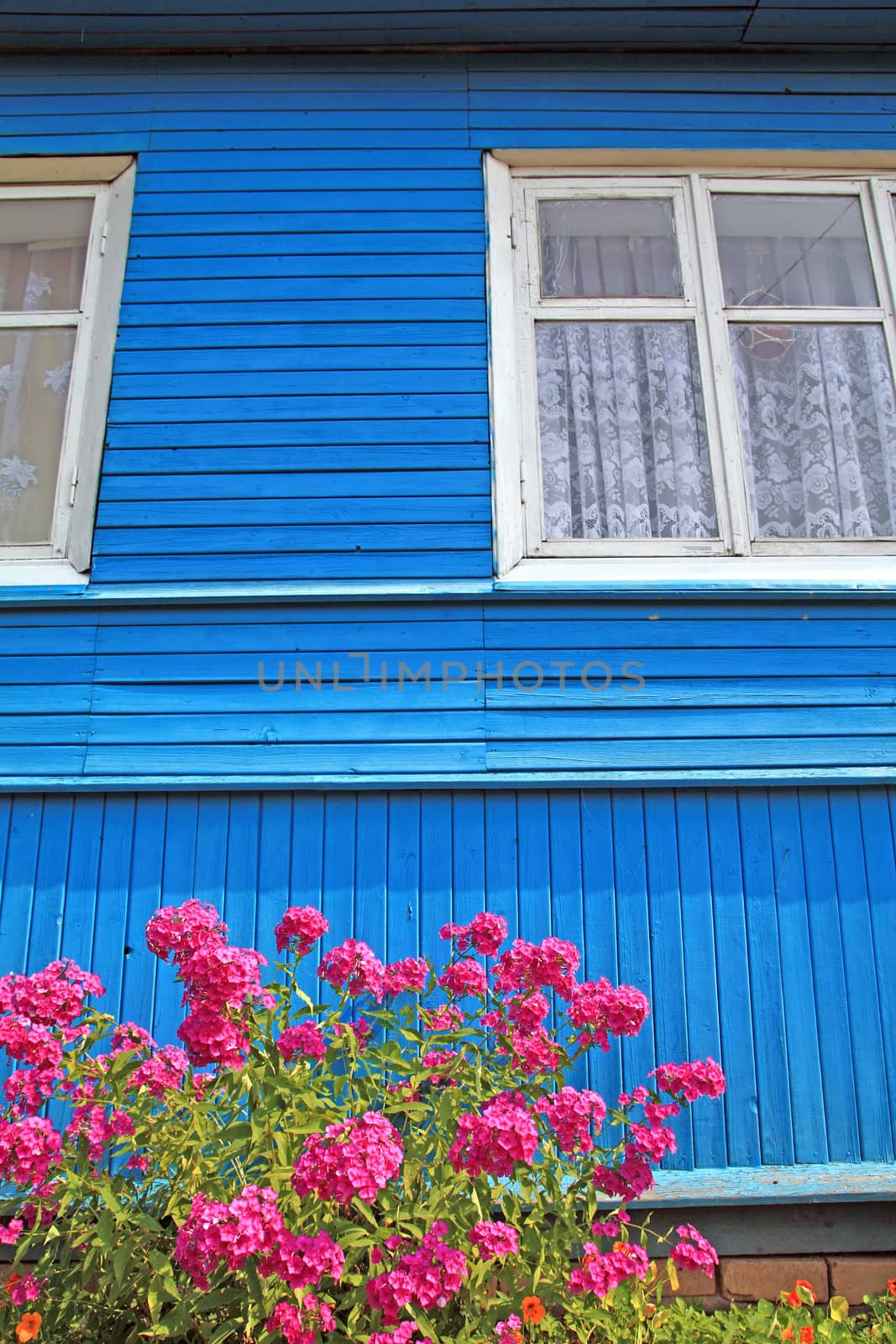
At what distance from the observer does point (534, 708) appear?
3.22 m

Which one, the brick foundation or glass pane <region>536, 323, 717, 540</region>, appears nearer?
the brick foundation

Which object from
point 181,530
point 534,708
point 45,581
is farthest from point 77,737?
point 534,708

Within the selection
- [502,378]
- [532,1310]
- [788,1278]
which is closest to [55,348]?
[502,378]

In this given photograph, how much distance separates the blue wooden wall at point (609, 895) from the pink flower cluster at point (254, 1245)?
132 centimetres

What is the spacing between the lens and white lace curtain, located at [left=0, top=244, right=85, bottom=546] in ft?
11.7

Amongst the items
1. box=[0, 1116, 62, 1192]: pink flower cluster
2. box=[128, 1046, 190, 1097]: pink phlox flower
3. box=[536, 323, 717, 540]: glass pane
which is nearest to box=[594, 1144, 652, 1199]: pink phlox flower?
box=[128, 1046, 190, 1097]: pink phlox flower

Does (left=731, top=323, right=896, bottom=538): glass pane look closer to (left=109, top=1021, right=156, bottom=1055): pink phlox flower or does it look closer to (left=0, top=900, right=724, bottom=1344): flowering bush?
(left=0, top=900, right=724, bottom=1344): flowering bush

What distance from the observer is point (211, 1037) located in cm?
187

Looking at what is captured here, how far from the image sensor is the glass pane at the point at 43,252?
3822 mm

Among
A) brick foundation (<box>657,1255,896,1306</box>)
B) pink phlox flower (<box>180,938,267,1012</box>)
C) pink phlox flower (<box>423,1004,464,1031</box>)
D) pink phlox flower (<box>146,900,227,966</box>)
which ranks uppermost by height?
pink phlox flower (<box>146,900,227,966</box>)

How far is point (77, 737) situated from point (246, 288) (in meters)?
1.77

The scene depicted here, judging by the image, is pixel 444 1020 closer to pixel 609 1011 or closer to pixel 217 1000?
pixel 609 1011

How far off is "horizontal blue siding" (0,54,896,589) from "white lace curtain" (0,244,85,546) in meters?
0.31

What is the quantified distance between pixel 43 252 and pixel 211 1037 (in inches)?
131
